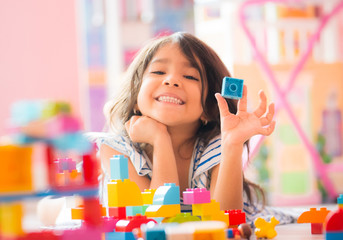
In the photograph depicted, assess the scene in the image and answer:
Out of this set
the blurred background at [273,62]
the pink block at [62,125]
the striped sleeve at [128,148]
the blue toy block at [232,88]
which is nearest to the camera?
the pink block at [62,125]

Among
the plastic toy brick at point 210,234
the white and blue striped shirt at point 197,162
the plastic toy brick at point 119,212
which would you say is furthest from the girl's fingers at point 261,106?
the plastic toy brick at point 210,234

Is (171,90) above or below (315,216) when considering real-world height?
above

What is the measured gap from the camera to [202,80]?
3.77 ft

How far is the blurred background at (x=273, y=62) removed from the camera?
77.1 inches

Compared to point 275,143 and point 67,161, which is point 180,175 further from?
point 275,143

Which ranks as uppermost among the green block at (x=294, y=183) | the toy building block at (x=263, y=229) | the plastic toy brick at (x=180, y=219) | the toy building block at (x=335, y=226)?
the toy building block at (x=335, y=226)

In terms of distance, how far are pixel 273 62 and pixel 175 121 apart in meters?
1.03

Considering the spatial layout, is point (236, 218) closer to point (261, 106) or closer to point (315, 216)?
point (315, 216)

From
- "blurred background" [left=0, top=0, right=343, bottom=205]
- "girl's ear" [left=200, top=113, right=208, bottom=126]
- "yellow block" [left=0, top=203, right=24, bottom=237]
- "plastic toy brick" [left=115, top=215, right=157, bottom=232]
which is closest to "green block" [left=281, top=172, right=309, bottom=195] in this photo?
"blurred background" [left=0, top=0, right=343, bottom=205]

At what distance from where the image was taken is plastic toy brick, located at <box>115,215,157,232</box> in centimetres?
70

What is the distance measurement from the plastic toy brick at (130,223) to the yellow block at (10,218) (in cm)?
21

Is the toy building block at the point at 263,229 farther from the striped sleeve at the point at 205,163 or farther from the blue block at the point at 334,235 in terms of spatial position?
the striped sleeve at the point at 205,163

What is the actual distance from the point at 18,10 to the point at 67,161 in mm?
1831


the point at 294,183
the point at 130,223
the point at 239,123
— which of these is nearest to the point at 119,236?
the point at 130,223
